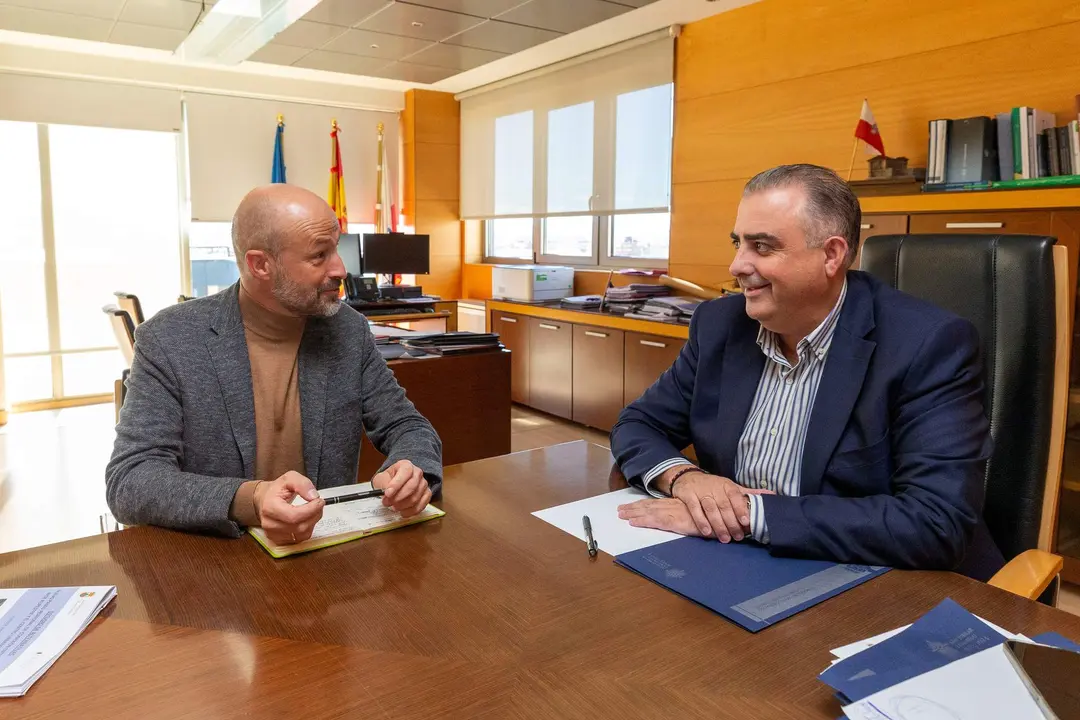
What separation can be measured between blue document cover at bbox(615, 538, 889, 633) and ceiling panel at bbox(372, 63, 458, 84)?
5.49 m

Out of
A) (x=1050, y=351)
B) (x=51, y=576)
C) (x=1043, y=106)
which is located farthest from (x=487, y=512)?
(x=1043, y=106)

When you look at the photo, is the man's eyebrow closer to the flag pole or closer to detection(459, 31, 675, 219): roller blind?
the flag pole

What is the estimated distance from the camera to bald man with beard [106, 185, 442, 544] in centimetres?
148

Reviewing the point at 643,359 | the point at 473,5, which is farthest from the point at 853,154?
the point at 473,5

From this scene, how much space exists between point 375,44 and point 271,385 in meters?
4.29

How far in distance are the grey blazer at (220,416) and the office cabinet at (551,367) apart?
11.8 ft

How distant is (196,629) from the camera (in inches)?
37.9

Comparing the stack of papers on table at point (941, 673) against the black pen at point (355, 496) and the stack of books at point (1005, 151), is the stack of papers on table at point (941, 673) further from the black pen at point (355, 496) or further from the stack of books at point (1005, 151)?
the stack of books at point (1005, 151)

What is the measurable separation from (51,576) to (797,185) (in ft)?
4.62

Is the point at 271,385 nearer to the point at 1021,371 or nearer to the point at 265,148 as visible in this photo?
the point at 1021,371

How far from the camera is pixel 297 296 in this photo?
163 cm

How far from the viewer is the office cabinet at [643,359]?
4.56 m

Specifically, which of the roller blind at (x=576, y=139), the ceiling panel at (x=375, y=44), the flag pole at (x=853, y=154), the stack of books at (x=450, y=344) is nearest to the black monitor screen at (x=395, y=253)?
the roller blind at (x=576, y=139)

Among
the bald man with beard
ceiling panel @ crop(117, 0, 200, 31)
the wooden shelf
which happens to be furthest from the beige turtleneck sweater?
ceiling panel @ crop(117, 0, 200, 31)
